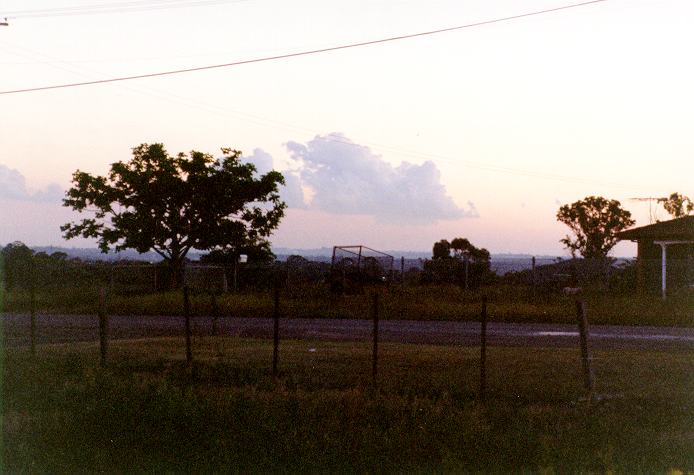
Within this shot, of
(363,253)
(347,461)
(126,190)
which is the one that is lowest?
(347,461)

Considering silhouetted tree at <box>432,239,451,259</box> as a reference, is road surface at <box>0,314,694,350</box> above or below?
below

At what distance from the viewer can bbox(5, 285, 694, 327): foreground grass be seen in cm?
2973

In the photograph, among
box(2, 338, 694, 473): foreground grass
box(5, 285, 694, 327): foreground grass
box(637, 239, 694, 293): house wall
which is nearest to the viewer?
box(2, 338, 694, 473): foreground grass

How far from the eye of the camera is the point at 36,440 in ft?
32.8

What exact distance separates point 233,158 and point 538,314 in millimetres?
19578

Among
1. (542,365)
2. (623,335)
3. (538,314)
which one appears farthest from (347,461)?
(538,314)

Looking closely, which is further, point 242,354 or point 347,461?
point 242,354

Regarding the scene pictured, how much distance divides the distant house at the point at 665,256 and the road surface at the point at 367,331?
474 inches

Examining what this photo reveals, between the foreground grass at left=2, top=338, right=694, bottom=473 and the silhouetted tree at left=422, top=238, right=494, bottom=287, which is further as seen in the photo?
the silhouetted tree at left=422, top=238, right=494, bottom=287

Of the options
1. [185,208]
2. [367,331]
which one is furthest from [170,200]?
[367,331]

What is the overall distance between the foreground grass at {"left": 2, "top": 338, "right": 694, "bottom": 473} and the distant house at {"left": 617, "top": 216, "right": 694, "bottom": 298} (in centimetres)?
2258

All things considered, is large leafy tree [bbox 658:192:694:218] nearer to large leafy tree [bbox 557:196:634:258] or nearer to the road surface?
large leafy tree [bbox 557:196:634:258]

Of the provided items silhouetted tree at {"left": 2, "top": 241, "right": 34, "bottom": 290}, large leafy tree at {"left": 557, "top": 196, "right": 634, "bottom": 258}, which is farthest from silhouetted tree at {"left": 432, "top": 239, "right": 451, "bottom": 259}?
silhouetted tree at {"left": 2, "top": 241, "right": 34, "bottom": 290}

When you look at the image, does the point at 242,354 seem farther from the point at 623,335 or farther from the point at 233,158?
the point at 233,158
